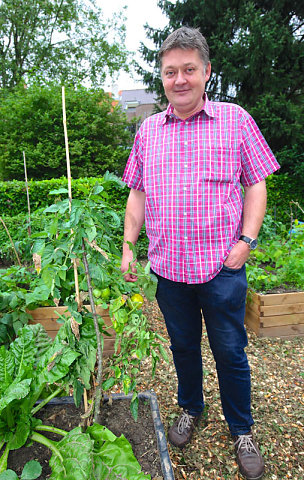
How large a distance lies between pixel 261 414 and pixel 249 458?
0.48 metres

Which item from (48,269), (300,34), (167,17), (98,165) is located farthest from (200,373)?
(167,17)

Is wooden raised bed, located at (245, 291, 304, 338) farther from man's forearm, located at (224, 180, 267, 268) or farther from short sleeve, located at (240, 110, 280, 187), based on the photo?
short sleeve, located at (240, 110, 280, 187)

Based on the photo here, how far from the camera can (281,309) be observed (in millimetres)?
2920

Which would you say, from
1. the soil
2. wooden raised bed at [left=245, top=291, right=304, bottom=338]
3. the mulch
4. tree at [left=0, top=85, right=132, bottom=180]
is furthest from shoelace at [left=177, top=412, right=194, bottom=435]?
tree at [left=0, top=85, right=132, bottom=180]

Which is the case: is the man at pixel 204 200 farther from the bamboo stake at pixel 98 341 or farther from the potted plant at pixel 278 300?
the potted plant at pixel 278 300

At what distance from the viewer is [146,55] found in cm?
897

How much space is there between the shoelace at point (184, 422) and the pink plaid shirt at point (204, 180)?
0.92 metres

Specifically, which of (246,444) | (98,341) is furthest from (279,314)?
(98,341)

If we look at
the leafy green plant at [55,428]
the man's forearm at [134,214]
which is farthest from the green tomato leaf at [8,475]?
the man's forearm at [134,214]

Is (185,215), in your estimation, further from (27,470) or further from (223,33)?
(223,33)

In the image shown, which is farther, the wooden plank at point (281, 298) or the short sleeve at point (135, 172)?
the wooden plank at point (281, 298)

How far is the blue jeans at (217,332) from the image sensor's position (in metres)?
1.55

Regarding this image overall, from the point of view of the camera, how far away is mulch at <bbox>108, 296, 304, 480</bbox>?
1.77 m

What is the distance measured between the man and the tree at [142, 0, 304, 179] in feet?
20.5
